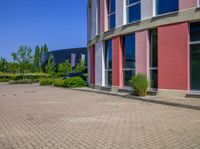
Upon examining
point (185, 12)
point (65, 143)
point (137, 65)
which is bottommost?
point (65, 143)

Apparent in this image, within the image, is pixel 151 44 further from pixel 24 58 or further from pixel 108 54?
pixel 24 58

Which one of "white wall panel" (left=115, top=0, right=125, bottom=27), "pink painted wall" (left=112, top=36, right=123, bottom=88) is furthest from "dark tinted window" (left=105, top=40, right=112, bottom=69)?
"white wall panel" (left=115, top=0, right=125, bottom=27)

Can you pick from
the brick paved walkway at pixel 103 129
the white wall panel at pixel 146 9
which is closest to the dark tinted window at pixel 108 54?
the white wall panel at pixel 146 9

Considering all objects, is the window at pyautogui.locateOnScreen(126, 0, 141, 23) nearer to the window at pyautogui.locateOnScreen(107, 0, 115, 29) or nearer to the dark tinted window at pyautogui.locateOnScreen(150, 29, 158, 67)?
the dark tinted window at pyautogui.locateOnScreen(150, 29, 158, 67)

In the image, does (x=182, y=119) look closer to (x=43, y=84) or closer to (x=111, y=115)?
(x=111, y=115)

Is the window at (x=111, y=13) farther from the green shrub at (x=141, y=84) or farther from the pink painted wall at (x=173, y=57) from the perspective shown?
the green shrub at (x=141, y=84)

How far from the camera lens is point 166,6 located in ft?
57.5

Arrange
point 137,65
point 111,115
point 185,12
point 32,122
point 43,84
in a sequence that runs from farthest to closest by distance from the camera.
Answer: point 43,84
point 137,65
point 185,12
point 111,115
point 32,122

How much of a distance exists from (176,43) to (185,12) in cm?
160

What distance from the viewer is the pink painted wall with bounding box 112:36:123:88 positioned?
69.8 ft

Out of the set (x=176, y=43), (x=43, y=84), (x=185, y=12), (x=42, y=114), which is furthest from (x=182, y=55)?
(x=43, y=84)

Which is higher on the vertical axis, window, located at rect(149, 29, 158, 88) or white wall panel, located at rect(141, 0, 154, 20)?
white wall panel, located at rect(141, 0, 154, 20)

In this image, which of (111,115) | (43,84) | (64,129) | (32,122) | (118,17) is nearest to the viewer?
(64,129)

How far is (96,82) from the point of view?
2548cm
